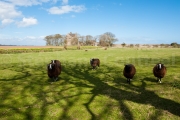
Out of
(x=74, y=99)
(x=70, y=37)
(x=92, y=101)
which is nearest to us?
(x=92, y=101)

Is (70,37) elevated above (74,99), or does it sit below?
above

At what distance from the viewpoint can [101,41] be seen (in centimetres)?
12775

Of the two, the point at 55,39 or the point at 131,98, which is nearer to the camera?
the point at 131,98

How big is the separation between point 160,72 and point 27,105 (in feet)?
27.5

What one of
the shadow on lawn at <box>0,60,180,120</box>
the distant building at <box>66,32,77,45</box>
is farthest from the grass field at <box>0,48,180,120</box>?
the distant building at <box>66,32,77,45</box>

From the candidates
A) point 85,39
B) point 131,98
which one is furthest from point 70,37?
point 131,98

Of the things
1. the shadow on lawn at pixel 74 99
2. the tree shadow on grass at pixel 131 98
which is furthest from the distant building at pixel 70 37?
the tree shadow on grass at pixel 131 98

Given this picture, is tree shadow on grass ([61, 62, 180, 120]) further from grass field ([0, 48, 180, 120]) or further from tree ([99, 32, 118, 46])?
tree ([99, 32, 118, 46])

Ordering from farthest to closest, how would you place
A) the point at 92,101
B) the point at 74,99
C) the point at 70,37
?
1. the point at 70,37
2. the point at 74,99
3. the point at 92,101

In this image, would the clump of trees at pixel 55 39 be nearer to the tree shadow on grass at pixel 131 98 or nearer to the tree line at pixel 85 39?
the tree line at pixel 85 39

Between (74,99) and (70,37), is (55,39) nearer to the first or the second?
(70,37)

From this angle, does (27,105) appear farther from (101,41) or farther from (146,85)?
(101,41)

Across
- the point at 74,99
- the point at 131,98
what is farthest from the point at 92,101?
the point at 131,98

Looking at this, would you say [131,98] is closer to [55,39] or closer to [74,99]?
[74,99]
